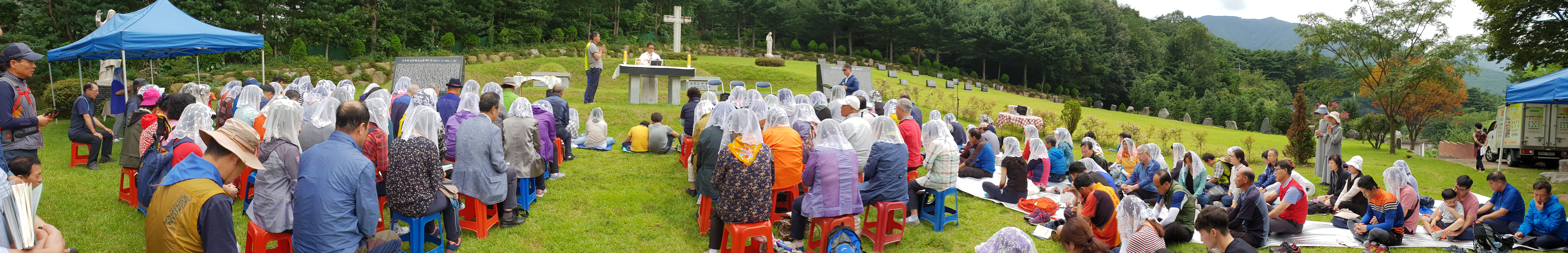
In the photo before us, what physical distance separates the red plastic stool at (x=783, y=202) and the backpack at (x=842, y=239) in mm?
376

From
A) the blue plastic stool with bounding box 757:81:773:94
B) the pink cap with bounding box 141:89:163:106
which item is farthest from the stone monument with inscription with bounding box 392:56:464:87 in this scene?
the blue plastic stool with bounding box 757:81:773:94

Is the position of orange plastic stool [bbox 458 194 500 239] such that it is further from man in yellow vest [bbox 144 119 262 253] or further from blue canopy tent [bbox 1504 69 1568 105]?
blue canopy tent [bbox 1504 69 1568 105]

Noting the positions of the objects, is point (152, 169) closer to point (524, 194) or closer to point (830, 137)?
point (524, 194)

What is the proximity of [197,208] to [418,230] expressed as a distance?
1.37 meters

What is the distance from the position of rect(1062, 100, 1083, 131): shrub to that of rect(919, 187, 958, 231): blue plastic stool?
10012 mm

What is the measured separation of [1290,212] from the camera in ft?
21.5

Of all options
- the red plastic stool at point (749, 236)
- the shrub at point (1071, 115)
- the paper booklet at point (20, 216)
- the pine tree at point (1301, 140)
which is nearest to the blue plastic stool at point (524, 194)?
the red plastic stool at point (749, 236)

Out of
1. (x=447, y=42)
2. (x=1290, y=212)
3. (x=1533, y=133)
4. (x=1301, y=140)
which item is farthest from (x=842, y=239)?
(x=447, y=42)

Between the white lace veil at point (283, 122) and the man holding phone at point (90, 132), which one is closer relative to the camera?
the white lace veil at point (283, 122)

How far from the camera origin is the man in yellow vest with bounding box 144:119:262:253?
11.0ft

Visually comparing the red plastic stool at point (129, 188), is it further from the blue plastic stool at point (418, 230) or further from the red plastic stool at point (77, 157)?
the blue plastic stool at point (418, 230)

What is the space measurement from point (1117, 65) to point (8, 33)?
44.6 m

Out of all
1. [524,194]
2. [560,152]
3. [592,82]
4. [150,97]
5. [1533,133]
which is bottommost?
[524,194]

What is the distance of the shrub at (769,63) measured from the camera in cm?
2606
